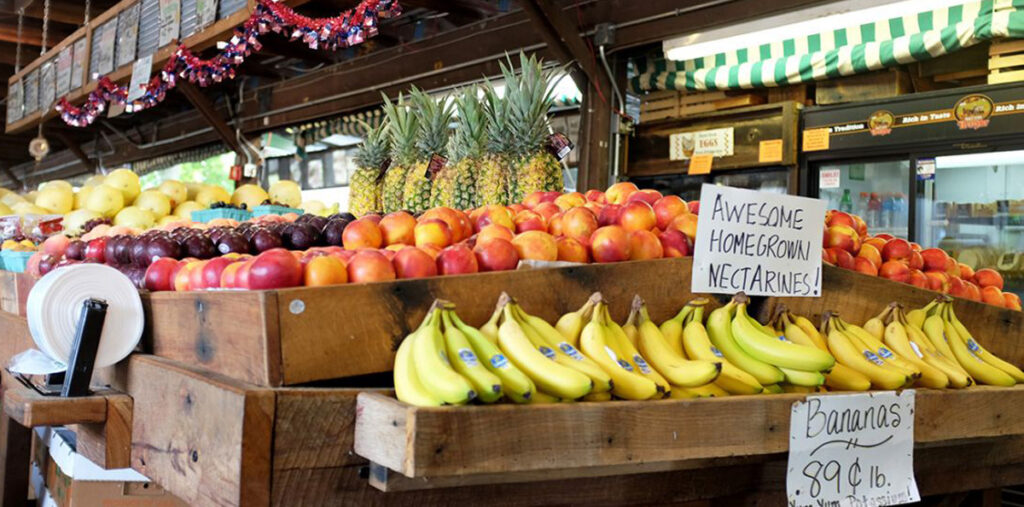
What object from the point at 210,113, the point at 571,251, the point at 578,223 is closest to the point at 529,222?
the point at 578,223

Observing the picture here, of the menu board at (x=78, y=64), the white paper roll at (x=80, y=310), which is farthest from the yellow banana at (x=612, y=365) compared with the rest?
the menu board at (x=78, y=64)

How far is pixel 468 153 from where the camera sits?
321 cm

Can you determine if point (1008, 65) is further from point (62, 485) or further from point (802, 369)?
point (62, 485)

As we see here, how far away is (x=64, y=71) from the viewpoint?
7.06m

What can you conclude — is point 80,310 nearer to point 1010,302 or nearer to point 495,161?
point 495,161

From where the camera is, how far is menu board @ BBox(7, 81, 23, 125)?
333 inches

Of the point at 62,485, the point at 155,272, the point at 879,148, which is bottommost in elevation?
the point at 62,485

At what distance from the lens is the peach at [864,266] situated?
2.37 m

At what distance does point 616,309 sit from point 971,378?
88 centimetres

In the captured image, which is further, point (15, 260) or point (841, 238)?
point (15, 260)

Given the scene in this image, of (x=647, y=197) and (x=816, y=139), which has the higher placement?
(x=816, y=139)

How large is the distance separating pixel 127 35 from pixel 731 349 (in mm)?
5331

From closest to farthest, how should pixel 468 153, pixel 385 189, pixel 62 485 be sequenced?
pixel 62 485 < pixel 468 153 < pixel 385 189

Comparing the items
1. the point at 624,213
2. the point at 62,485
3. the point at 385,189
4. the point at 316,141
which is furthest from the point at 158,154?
the point at 624,213
